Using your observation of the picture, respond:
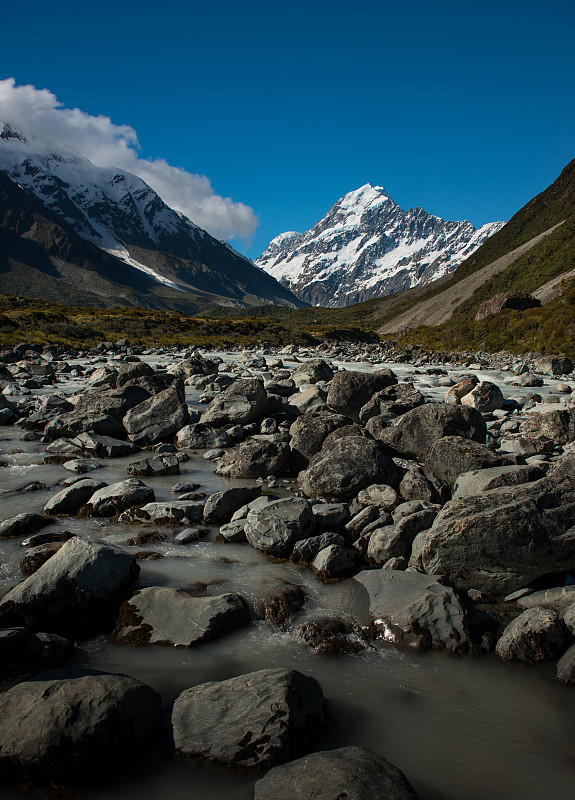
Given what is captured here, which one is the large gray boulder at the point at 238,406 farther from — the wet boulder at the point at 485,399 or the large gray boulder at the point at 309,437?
the wet boulder at the point at 485,399

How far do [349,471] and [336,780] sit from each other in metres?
7.24

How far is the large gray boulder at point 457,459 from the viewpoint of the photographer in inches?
436

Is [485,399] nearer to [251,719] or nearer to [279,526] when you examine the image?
[279,526]

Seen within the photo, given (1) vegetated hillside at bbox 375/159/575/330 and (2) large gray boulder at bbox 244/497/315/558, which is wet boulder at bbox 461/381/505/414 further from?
(1) vegetated hillside at bbox 375/159/575/330

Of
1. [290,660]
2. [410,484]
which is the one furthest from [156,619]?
[410,484]

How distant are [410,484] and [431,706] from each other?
553 centimetres

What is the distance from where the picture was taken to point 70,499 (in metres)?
10.9

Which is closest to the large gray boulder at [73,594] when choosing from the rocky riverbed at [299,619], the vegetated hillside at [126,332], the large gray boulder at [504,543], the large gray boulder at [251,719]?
the rocky riverbed at [299,619]

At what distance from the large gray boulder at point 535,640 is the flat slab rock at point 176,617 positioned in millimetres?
3580

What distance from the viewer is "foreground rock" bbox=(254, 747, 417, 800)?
13.1 ft

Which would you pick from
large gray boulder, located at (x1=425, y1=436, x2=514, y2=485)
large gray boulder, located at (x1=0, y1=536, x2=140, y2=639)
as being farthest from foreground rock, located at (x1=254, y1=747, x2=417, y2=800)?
large gray boulder, located at (x1=425, y1=436, x2=514, y2=485)

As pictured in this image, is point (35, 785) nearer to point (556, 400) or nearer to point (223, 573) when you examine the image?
point (223, 573)

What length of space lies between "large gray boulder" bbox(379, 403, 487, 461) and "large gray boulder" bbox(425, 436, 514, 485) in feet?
3.80

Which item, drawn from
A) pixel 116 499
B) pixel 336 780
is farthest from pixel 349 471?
pixel 336 780
